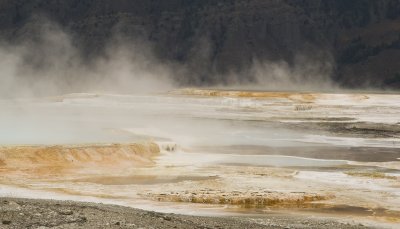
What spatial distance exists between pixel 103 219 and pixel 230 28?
446 ft

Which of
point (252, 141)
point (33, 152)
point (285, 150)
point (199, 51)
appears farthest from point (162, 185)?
point (199, 51)

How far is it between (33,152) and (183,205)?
33.0 ft

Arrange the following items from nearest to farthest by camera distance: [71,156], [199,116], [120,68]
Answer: [71,156], [199,116], [120,68]

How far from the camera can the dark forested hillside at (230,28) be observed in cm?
14600

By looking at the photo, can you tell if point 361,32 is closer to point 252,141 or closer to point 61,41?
point 61,41

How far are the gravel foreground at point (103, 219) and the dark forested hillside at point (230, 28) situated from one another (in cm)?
12375

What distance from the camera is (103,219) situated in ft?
55.2

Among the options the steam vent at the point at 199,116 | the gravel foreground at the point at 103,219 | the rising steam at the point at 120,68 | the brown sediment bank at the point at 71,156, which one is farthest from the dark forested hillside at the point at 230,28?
the gravel foreground at the point at 103,219

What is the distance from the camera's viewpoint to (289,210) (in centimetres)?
2188

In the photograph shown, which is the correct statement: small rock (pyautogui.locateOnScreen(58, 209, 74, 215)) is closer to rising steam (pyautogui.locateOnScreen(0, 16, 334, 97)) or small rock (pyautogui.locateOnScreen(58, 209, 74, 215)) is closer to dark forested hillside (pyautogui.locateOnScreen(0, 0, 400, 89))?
rising steam (pyautogui.locateOnScreen(0, 16, 334, 97))

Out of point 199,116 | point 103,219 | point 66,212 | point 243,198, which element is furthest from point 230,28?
point 103,219

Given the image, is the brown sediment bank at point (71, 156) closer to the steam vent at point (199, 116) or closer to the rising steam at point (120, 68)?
the steam vent at point (199, 116)

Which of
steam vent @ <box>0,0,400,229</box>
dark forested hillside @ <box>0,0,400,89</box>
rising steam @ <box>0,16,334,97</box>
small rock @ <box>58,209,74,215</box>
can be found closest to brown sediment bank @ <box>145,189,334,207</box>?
steam vent @ <box>0,0,400,229</box>

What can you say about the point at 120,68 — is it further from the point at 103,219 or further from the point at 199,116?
the point at 103,219
